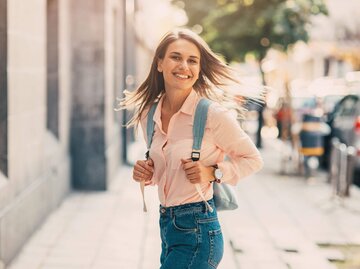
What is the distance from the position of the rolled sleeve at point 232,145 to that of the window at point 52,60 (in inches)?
249

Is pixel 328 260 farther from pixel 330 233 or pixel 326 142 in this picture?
pixel 326 142

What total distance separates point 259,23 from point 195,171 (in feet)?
49.1

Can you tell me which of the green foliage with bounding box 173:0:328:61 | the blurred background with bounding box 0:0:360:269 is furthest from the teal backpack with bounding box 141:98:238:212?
the green foliage with bounding box 173:0:328:61

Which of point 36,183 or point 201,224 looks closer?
point 201,224

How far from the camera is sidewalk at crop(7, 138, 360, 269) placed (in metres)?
6.91

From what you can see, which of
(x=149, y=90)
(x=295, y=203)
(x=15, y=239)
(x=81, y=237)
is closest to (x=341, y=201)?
(x=295, y=203)

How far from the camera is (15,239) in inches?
268

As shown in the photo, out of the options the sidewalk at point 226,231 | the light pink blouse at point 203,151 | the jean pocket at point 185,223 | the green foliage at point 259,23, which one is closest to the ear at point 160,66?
the light pink blouse at point 203,151

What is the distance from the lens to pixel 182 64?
12.3ft

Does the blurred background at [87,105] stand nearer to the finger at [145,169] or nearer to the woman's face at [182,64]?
the woman's face at [182,64]

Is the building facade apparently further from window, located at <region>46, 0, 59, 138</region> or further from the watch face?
the watch face

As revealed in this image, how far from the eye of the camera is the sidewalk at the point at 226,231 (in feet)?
22.7

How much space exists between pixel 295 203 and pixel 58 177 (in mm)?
3409

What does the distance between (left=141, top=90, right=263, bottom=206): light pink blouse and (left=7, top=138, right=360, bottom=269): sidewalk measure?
118 inches
